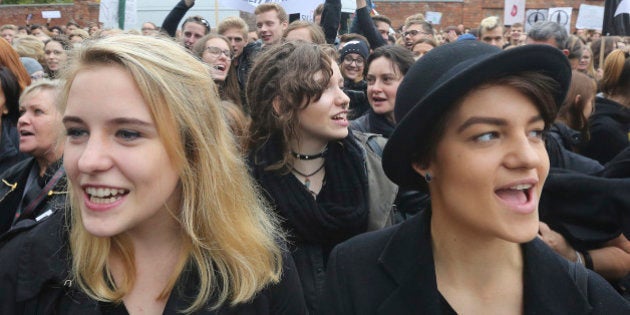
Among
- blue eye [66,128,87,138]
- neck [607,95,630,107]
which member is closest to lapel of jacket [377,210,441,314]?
blue eye [66,128,87,138]

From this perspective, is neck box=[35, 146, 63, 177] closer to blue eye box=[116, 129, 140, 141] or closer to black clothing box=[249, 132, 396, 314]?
black clothing box=[249, 132, 396, 314]

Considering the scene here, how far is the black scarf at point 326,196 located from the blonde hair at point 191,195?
825mm

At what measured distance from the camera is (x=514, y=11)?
36.9 feet

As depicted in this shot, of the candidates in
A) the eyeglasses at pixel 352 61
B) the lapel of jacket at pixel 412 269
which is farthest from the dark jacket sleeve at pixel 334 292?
the eyeglasses at pixel 352 61

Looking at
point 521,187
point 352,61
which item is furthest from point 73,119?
point 352,61

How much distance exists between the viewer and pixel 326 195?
10.0 ft

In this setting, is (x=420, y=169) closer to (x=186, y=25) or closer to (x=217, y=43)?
(x=217, y=43)

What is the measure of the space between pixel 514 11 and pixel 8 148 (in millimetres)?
9137

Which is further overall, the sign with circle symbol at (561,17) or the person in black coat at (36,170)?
the sign with circle symbol at (561,17)

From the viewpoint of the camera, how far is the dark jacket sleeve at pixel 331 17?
6621 millimetres

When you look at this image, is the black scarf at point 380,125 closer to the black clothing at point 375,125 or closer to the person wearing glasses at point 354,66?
the black clothing at point 375,125

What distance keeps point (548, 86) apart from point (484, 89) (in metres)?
0.17

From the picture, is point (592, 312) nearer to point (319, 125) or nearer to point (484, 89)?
point (484, 89)

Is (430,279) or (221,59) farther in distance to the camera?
(221,59)
